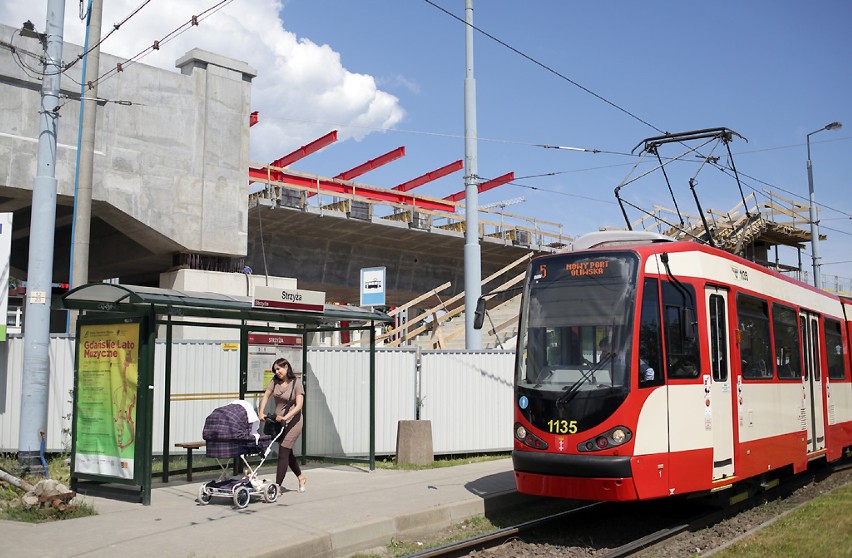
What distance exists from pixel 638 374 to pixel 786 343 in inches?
180

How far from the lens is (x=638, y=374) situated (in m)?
8.94

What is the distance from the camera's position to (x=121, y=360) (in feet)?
33.8

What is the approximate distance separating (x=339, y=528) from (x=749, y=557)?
165 inches

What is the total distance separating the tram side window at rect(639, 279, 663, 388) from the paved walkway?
3.01 metres

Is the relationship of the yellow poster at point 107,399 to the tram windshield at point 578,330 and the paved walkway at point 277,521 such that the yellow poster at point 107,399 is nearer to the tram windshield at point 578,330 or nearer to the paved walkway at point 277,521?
the paved walkway at point 277,521

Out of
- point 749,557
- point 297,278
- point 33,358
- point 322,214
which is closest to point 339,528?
point 749,557

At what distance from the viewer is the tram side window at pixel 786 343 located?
11961mm

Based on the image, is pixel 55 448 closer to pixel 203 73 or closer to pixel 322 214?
pixel 203 73

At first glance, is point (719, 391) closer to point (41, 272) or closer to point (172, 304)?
point (172, 304)

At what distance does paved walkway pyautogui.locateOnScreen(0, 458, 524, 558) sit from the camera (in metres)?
7.75

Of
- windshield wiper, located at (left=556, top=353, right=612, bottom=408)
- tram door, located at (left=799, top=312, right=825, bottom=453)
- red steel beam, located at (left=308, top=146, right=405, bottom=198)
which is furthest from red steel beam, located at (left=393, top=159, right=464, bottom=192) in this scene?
windshield wiper, located at (left=556, top=353, right=612, bottom=408)

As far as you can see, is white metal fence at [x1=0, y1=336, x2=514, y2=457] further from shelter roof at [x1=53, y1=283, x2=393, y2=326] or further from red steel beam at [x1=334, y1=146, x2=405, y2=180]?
red steel beam at [x1=334, y1=146, x2=405, y2=180]

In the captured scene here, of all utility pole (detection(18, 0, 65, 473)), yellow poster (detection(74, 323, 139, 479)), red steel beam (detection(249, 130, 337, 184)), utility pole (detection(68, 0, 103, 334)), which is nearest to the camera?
yellow poster (detection(74, 323, 139, 479))

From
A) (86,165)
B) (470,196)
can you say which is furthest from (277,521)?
(86,165)
